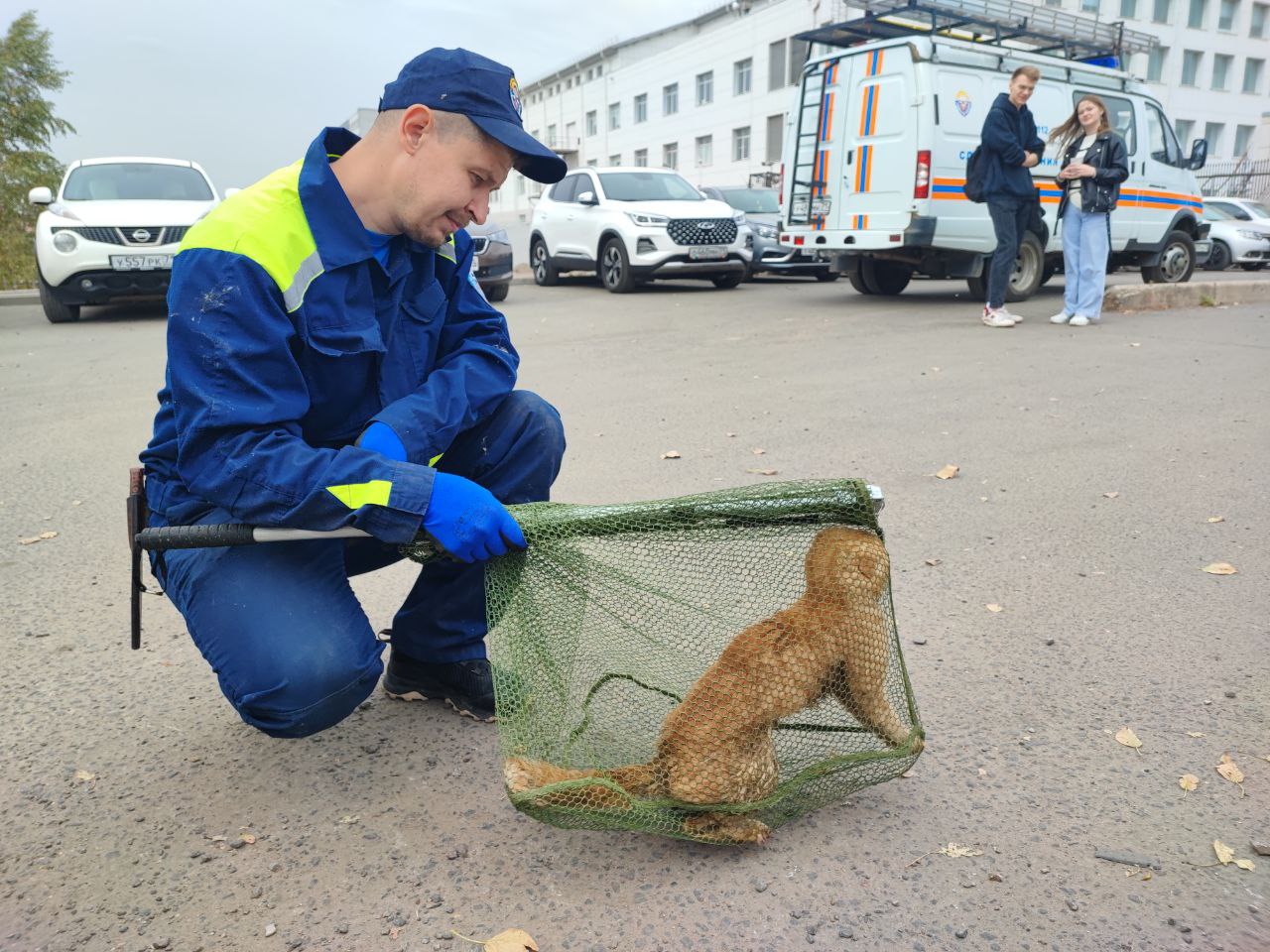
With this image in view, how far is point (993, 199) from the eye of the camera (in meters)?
8.57

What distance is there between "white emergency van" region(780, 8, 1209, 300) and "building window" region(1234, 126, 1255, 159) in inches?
1447

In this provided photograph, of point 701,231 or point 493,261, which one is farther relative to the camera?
point 701,231

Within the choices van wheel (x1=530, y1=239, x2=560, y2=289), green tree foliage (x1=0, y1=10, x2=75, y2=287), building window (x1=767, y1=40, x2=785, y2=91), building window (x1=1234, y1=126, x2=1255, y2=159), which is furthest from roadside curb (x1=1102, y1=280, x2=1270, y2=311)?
building window (x1=1234, y1=126, x2=1255, y2=159)

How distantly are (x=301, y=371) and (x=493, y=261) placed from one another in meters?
10.8

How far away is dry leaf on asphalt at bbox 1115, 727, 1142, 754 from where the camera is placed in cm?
221

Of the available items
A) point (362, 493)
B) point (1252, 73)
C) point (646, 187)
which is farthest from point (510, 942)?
point (1252, 73)

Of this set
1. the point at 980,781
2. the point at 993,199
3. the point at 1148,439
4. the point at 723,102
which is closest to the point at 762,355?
the point at 993,199

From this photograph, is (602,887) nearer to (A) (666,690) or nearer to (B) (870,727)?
(A) (666,690)

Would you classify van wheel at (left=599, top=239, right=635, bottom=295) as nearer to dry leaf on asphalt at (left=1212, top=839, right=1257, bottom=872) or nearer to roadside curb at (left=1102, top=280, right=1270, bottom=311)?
roadside curb at (left=1102, top=280, right=1270, bottom=311)

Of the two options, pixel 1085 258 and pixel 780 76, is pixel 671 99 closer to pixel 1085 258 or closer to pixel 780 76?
pixel 780 76

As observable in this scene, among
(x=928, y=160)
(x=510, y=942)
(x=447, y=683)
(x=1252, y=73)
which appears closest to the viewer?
(x=510, y=942)

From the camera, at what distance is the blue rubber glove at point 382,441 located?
2.03m

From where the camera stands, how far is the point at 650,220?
12570 millimetres

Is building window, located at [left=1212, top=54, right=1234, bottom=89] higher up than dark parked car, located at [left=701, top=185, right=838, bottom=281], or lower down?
higher up
